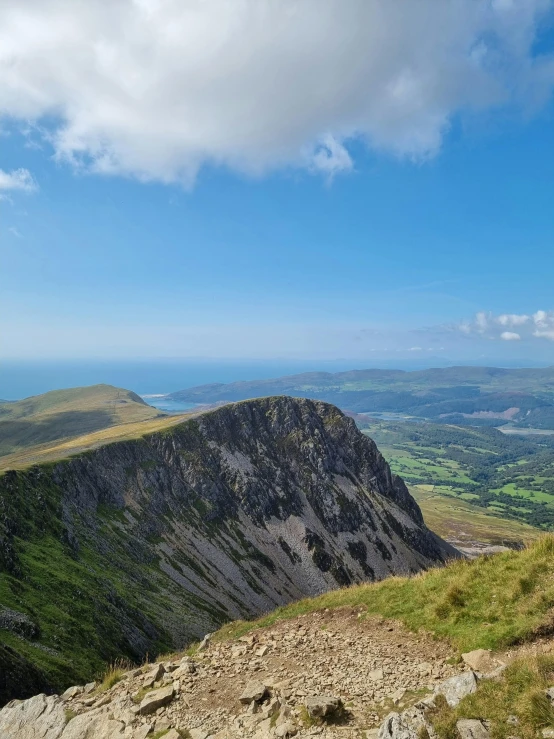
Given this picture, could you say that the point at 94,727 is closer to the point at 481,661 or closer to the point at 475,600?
the point at 481,661

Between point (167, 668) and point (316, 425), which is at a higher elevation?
point (167, 668)

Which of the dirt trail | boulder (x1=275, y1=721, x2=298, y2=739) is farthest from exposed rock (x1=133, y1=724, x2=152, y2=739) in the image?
boulder (x1=275, y1=721, x2=298, y2=739)

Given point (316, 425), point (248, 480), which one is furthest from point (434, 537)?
point (248, 480)

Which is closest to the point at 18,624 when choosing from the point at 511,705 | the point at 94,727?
the point at 94,727

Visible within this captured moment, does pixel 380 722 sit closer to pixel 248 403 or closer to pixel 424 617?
pixel 424 617

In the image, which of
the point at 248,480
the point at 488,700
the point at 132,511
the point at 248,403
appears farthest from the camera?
the point at 248,403

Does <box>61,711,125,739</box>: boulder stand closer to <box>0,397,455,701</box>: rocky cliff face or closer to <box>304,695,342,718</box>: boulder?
<box>304,695,342,718</box>: boulder

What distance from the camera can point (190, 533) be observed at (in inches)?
3863

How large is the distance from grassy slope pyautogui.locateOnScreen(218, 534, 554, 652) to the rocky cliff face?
19941mm

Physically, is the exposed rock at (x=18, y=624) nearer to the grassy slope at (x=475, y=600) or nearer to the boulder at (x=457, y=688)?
the grassy slope at (x=475, y=600)

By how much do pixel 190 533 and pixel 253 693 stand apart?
89.2 metres

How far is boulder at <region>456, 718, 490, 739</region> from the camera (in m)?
10.5

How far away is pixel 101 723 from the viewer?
15.9 meters

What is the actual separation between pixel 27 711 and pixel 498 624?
20.1 metres
